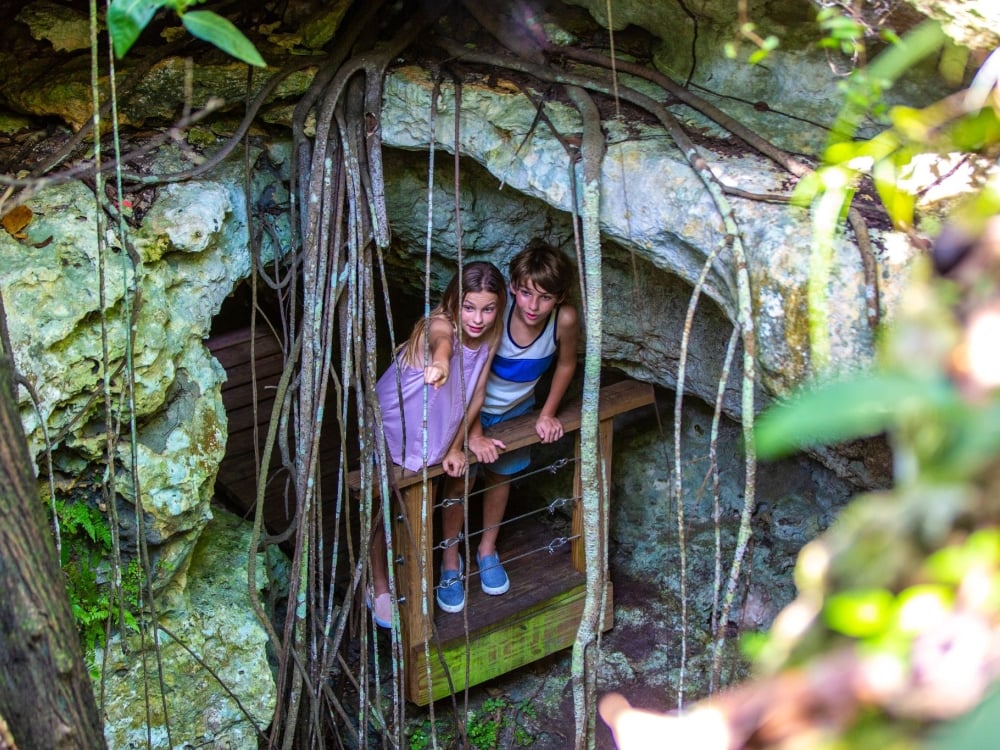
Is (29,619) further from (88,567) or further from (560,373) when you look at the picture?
(560,373)

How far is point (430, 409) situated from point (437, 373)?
266 millimetres

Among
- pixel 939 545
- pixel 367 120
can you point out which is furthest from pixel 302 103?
pixel 939 545

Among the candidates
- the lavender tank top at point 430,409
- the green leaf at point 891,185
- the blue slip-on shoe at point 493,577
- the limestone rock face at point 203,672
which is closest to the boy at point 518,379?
the blue slip-on shoe at point 493,577

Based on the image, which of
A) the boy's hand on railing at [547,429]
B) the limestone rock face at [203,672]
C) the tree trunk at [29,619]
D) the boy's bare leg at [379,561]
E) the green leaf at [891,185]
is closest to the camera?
the tree trunk at [29,619]

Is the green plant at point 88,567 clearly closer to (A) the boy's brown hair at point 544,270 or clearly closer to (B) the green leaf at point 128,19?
(A) the boy's brown hair at point 544,270

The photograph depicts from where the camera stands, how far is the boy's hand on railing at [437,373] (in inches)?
128

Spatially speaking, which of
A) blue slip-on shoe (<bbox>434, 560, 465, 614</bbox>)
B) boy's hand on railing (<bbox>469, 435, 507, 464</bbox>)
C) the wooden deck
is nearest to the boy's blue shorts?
the wooden deck

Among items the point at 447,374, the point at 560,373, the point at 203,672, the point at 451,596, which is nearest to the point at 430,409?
the point at 447,374

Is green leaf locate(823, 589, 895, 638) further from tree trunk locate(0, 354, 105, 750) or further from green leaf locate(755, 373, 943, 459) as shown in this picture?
tree trunk locate(0, 354, 105, 750)

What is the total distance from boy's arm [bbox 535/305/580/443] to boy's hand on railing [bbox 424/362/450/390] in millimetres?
445

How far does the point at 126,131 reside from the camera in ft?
9.93

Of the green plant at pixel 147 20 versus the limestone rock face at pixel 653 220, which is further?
the limestone rock face at pixel 653 220

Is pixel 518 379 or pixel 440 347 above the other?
pixel 440 347

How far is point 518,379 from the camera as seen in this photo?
371 cm
